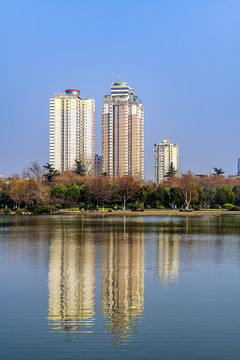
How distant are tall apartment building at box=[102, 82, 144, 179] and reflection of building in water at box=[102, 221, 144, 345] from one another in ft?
543

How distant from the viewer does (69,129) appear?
196 m

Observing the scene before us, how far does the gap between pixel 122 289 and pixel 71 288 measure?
1.77 meters

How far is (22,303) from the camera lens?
13117mm

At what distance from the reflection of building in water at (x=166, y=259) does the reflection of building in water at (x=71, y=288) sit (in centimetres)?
294

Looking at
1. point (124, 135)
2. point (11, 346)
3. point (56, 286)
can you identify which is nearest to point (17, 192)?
point (56, 286)

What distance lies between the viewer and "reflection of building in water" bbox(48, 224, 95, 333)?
36.9 feet

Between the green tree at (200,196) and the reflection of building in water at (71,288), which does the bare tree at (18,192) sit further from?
the reflection of building in water at (71,288)

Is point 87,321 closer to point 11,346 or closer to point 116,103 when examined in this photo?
point 11,346

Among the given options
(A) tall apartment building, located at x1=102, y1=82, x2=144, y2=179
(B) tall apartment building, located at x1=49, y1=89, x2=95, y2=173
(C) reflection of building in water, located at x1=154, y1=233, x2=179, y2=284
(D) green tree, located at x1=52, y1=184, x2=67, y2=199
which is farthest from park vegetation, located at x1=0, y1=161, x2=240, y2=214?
(B) tall apartment building, located at x1=49, y1=89, x2=95, y2=173

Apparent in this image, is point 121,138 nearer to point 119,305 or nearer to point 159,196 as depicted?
point 159,196

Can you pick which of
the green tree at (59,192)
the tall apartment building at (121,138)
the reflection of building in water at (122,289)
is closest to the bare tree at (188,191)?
A: the green tree at (59,192)

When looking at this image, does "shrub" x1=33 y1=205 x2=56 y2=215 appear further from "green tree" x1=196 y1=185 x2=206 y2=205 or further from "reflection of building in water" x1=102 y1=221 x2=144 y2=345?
"reflection of building in water" x1=102 y1=221 x2=144 y2=345

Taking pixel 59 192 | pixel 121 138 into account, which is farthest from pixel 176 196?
pixel 121 138

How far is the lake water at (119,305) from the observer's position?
375 inches
